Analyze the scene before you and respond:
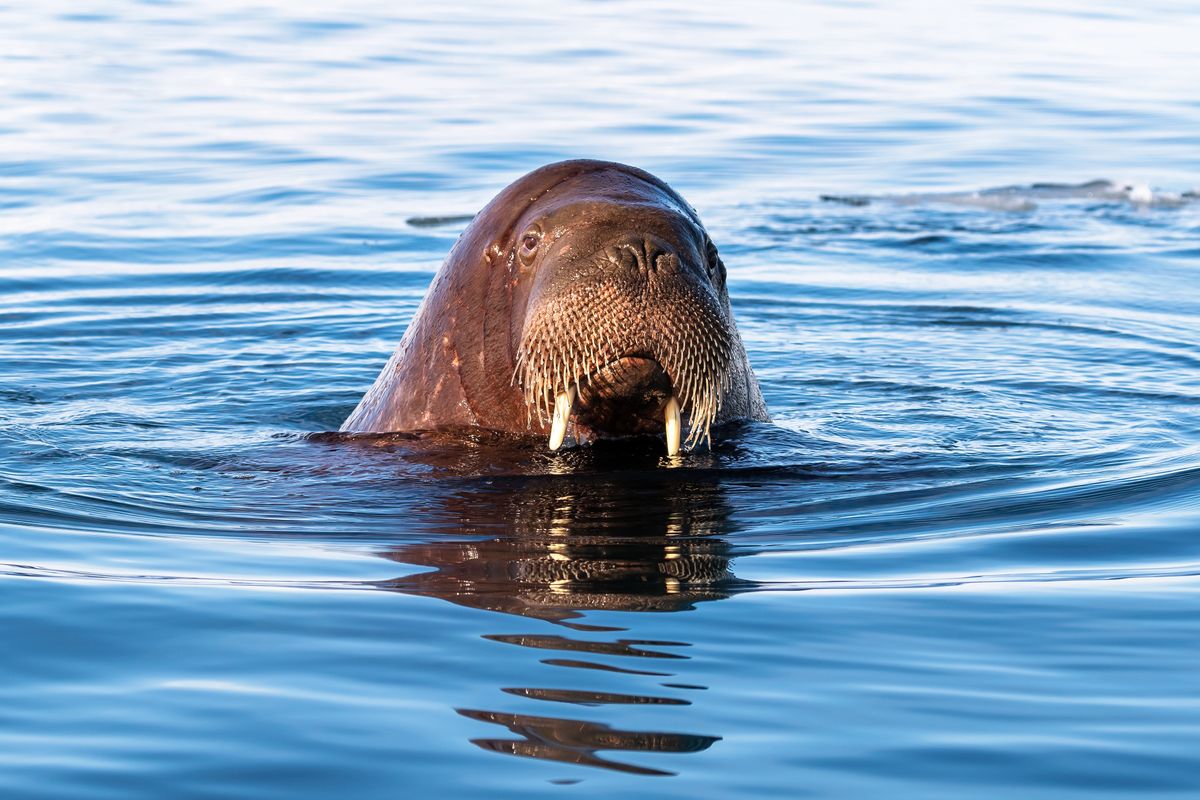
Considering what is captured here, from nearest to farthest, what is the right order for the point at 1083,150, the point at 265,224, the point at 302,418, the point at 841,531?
the point at 841,531 → the point at 302,418 → the point at 265,224 → the point at 1083,150

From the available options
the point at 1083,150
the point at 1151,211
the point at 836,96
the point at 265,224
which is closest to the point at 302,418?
the point at 265,224

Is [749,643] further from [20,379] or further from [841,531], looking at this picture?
[20,379]

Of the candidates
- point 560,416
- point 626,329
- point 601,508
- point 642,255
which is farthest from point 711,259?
point 601,508

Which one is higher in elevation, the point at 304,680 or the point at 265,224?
the point at 265,224

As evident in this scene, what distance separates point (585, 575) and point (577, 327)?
1.14 m

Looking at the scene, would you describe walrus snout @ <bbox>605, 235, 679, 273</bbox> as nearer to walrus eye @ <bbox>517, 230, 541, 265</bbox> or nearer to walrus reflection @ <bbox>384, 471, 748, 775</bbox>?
walrus eye @ <bbox>517, 230, 541, 265</bbox>

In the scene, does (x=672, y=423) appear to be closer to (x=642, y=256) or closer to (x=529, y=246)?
(x=642, y=256)

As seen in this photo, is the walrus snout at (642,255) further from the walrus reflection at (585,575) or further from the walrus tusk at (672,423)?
the walrus reflection at (585,575)

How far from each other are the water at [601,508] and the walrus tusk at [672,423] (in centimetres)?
19

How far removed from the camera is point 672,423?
265 inches

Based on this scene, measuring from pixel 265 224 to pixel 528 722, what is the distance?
38.2ft

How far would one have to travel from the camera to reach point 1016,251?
14.3m

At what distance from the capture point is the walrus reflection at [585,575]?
407cm

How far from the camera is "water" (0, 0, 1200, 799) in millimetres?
4090
